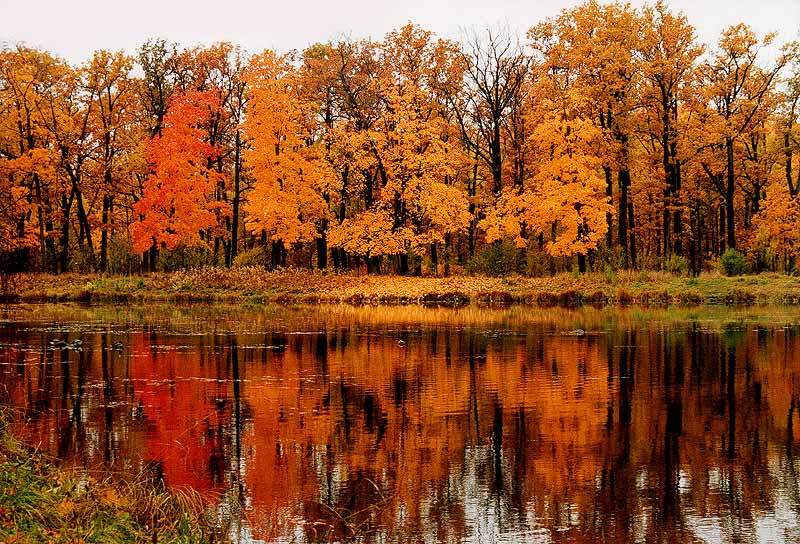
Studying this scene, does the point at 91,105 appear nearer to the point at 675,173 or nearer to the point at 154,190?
the point at 154,190

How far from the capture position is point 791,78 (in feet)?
177

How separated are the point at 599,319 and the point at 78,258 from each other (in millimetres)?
35326

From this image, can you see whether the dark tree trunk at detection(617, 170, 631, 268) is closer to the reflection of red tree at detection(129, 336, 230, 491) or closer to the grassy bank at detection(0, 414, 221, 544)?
the reflection of red tree at detection(129, 336, 230, 491)

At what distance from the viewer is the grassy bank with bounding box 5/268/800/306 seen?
144ft

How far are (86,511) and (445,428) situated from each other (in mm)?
6896

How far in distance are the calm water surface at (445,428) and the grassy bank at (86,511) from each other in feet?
2.19

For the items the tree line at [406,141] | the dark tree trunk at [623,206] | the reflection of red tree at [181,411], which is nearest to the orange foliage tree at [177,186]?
the tree line at [406,141]

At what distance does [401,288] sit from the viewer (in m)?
49.7

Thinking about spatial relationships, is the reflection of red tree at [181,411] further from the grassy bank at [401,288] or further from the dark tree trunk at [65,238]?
the dark tree trunk at [65,238]

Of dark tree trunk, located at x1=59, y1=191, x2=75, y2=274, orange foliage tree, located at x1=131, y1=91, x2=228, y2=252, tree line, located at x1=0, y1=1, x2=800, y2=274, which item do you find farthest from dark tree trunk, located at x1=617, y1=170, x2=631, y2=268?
dark tree trunk, located at x1=59, y1=191, x2=75, y2=274

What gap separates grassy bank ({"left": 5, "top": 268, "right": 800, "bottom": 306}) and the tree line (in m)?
2.57

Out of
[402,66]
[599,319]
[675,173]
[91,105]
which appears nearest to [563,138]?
[675,173]

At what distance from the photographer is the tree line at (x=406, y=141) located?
51.9 metres

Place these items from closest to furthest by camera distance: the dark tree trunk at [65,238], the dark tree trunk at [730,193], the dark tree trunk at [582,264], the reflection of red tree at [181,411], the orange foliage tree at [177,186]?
the reflection of red tree at [181,411] < the dark tree trunk at [582,264] < the dark tree trunk at [730,193] < the orange foliage tree at [177,186] < the dark tree trunk at [65,238]
